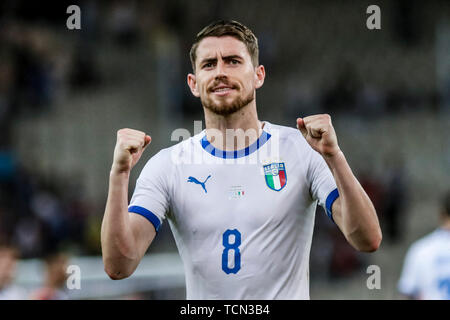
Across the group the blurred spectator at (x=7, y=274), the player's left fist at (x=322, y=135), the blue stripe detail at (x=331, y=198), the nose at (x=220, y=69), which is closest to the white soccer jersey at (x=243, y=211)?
the blue stripe detail at (x=331, y=198)

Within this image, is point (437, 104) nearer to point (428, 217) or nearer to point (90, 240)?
point (428, 217)

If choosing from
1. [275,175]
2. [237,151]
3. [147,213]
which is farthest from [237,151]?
[147,213]

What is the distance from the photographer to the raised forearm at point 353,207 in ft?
10.7

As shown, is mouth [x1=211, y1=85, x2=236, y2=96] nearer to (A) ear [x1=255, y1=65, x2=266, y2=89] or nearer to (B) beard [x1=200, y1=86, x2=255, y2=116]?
(B) beard [x1=200, y1=86, x2=255, y2=116]

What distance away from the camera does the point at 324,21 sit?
18469mm

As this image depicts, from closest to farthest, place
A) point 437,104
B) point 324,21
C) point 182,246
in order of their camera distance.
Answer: point 182,246
point 437,104
point 324,21

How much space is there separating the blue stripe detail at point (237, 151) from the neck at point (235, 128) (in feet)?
0.06

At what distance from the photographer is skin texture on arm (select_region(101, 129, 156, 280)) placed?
131 inches

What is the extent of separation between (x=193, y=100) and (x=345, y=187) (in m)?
11.6

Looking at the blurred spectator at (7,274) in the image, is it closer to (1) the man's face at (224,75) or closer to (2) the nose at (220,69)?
(1) the man's face at (224,75)

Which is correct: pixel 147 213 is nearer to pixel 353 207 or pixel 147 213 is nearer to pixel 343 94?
pixel 353 207

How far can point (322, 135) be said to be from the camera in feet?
10.7

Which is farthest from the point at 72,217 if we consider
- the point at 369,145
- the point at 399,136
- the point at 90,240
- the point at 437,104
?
the point at 437,104
